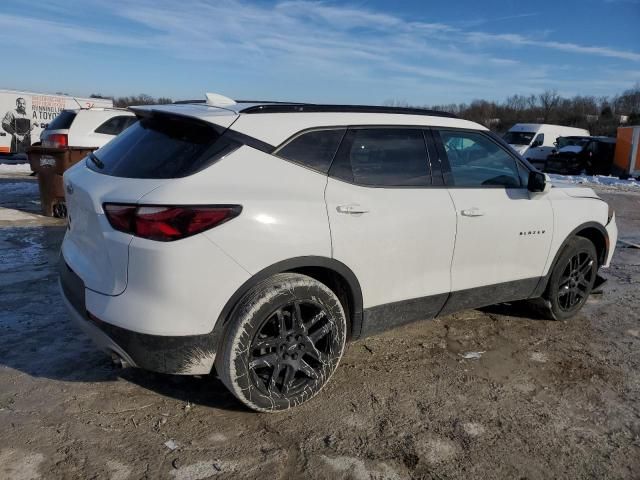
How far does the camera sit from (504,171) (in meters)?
4.25

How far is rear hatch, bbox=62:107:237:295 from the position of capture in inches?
110

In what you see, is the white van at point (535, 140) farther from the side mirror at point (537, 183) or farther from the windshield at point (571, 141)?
the side mirror at point (537, 183)

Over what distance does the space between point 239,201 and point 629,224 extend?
10370 mm

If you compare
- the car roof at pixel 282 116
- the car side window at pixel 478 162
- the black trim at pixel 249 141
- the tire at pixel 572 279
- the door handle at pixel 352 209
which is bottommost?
the tire at pixel 572 279

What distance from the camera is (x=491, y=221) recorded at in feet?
13.0

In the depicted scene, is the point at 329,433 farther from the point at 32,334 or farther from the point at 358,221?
the point at 32,334

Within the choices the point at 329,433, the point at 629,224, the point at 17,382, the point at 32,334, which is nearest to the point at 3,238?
the point at 32,334

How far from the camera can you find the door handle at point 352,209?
3195 mm

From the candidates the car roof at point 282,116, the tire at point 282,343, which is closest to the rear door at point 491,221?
the car roof at point 282,116

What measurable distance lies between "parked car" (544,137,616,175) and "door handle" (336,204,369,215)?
23.3 metres

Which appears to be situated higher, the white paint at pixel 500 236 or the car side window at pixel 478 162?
the car side window at pixel 478 162

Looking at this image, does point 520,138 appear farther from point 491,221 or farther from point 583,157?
point 491,221

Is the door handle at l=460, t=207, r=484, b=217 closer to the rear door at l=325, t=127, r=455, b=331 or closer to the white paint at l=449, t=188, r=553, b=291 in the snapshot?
the white paint at l=449, t=188, r=553, b=291

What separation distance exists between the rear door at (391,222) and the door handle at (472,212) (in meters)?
0.12
